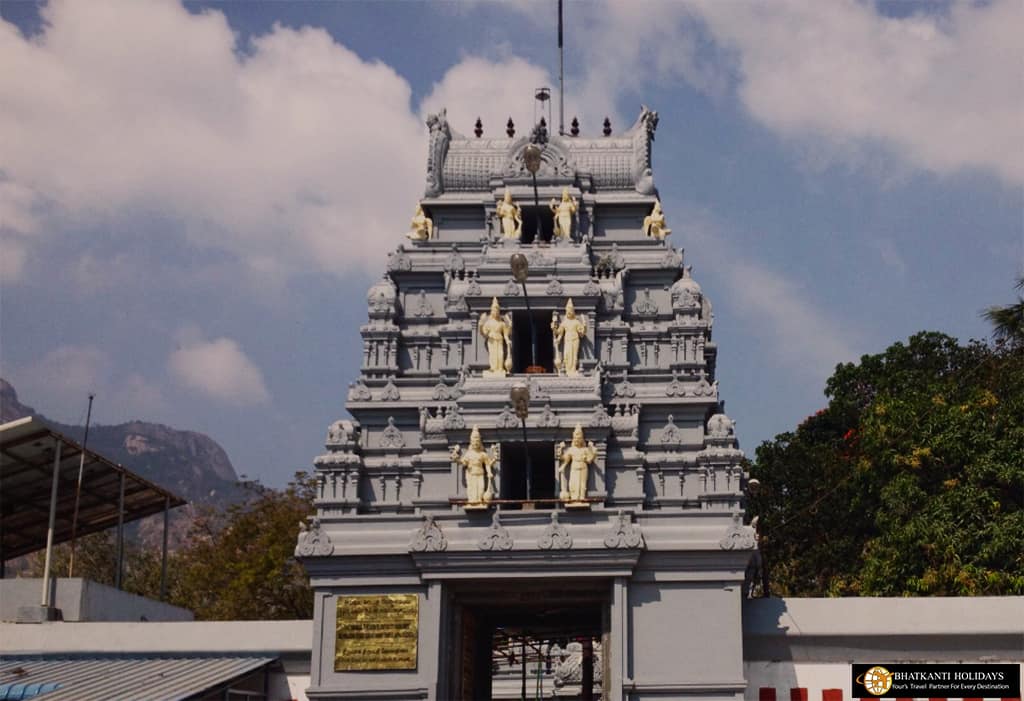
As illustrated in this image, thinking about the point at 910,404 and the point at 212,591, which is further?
the point at 212,591

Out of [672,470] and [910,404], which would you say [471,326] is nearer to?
[672,470]

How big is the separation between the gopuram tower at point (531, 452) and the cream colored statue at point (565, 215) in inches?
2.6

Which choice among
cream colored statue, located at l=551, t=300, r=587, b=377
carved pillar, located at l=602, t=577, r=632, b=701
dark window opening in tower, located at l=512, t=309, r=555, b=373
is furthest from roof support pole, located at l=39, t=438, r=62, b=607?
carved pillar, located at l=602, t=577, r=632, b=701

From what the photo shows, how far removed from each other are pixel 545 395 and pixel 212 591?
1084 inches

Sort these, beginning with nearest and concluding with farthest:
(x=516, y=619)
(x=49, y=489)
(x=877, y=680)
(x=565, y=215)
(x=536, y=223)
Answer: (x=877, y=680) → (x=49, y=489) → (x=516, y=619) → (x=565, y=215) → (x=536, y=223)

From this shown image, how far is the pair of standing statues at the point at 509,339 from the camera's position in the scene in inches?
1383

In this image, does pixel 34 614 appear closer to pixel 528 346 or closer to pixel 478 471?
pixel 478 471

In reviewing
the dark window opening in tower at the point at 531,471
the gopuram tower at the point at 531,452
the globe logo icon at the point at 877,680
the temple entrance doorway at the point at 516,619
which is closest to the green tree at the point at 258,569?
the temple entrance doorway at the point at 516,619

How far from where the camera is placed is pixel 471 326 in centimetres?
3625

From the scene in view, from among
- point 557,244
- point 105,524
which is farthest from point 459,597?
point 105,524

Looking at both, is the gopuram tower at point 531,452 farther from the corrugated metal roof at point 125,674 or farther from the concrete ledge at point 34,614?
the concrete ledge at point 34,614

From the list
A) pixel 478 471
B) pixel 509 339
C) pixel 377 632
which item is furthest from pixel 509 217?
pixel 377 632

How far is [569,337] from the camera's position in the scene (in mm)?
35344

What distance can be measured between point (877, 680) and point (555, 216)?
53.0 ft
